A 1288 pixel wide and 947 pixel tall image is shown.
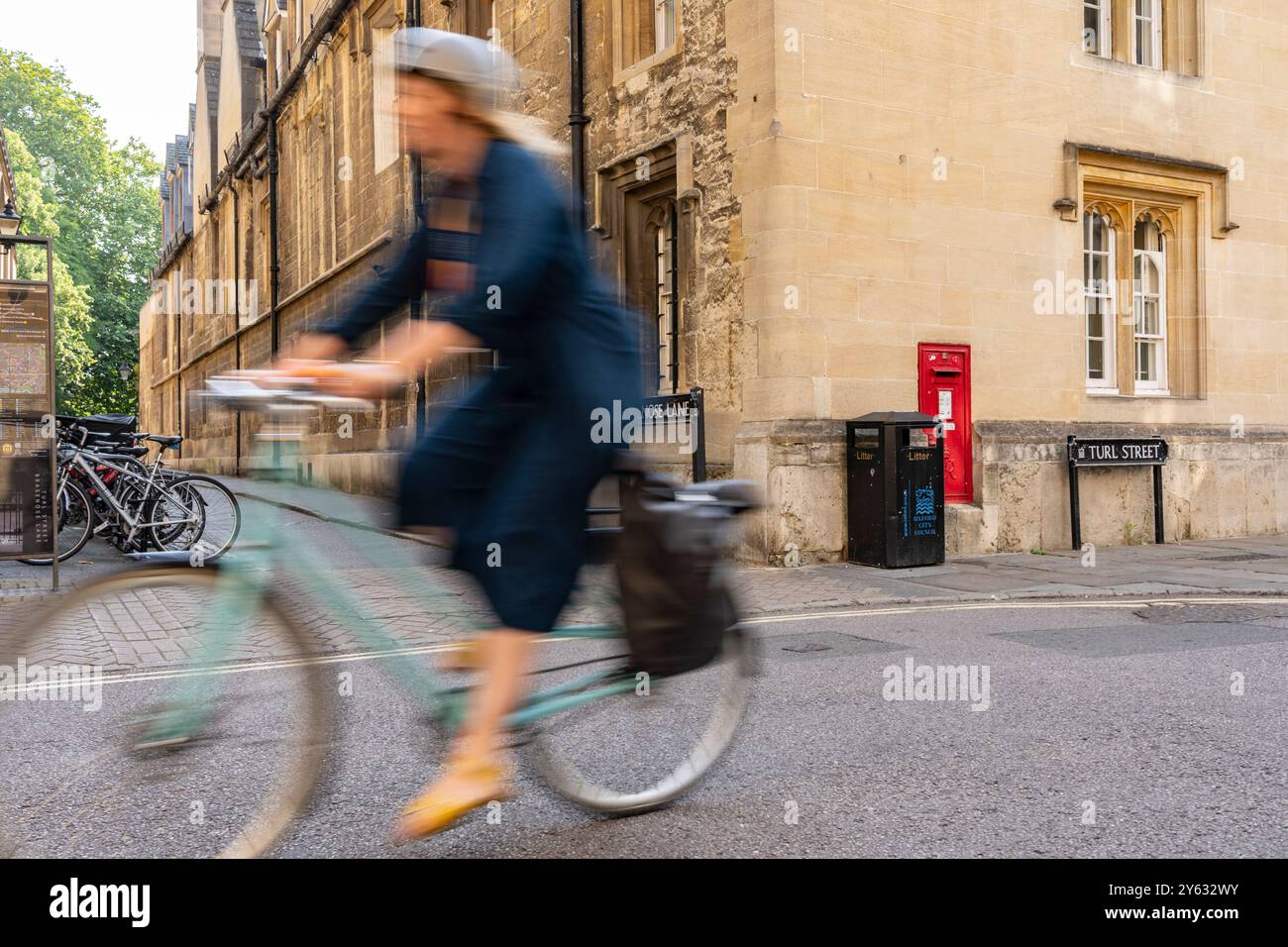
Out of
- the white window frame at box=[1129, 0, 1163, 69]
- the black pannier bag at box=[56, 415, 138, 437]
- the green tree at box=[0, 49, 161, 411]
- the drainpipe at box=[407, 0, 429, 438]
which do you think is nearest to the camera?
the black pannier bag at box=[56, 415, 138, 437]

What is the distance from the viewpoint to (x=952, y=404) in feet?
39.5

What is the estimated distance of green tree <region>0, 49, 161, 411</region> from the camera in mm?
46156

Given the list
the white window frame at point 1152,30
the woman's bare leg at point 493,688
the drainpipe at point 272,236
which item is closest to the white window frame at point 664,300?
the white window frame at point 1152,30

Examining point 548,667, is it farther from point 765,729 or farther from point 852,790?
point 765,729

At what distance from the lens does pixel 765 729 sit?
455 cm

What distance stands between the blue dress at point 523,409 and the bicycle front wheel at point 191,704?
1.65ft

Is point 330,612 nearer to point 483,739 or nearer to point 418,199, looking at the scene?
point 483,739

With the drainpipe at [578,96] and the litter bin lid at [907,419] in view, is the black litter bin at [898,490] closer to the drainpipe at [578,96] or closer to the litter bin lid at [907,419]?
the litter bin lid at [907,419]

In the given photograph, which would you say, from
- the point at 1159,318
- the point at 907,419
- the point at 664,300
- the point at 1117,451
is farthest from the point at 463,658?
the point at 1159,318

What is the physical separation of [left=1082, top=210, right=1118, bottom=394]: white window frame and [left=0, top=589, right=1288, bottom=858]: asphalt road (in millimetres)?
8571

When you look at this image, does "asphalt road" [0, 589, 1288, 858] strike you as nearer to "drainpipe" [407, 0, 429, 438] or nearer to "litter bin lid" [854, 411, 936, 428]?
"litter bin lid" [854, 411, 936, 428]

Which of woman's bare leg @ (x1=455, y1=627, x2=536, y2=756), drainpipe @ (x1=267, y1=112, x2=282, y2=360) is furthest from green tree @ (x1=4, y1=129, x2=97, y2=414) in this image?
woman's bare leg @ (x1=455, y1=627, x2=536, y2=756)

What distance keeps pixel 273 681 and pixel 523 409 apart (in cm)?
93

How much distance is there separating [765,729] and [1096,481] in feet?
31.6
